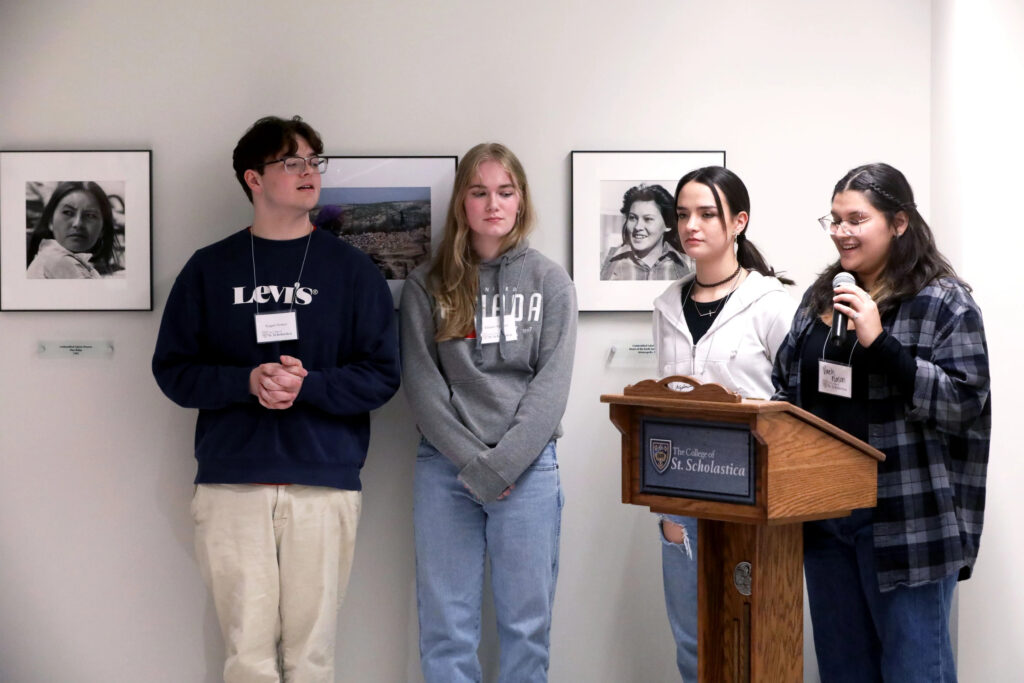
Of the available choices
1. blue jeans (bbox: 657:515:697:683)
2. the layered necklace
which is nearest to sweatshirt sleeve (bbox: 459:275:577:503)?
the layered necklace

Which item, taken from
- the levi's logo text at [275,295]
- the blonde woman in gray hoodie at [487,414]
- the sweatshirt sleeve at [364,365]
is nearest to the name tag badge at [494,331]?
the blonde woman in gray hoodie at [487,414]

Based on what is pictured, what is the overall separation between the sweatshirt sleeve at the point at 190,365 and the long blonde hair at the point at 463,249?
68 centimetres

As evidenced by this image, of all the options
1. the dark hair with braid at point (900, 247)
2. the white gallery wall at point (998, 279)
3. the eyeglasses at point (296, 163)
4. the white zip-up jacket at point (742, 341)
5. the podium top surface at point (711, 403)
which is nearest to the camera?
the podium top surface at point (711, 403)

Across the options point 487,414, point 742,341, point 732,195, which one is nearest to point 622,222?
point 732,195

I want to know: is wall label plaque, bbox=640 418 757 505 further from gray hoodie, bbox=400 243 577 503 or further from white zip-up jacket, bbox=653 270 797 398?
gray hoodie, bbox=400 243 577 503

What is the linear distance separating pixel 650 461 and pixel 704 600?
1.20ft

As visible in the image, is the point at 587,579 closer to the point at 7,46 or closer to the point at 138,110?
the point at 138,110

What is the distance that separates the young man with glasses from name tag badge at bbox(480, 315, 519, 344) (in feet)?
1.06

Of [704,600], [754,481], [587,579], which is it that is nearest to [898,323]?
[754,481]

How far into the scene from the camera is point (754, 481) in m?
1.99

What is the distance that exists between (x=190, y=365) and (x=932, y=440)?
2.29 meters

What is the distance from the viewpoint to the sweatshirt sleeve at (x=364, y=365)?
9.60ft

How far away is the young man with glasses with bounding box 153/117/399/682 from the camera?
9.66 ft

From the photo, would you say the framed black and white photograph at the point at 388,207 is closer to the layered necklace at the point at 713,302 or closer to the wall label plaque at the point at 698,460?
the layered necklace at the point at 713,302
